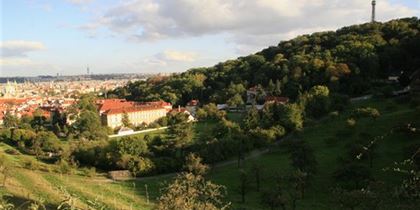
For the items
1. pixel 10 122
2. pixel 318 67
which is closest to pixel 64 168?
pixel 10 122

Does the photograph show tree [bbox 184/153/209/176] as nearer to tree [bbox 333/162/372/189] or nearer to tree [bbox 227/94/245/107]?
tree [bbox 333/162/372/189]

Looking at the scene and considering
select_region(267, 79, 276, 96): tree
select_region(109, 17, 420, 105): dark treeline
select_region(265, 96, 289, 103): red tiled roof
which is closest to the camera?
select_region(265, 96, 289, 103): red tiled roof

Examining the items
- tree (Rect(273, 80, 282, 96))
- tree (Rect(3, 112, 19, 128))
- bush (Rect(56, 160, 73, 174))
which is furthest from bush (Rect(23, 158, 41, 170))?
tree (Rect(273, 80, 282, 96))

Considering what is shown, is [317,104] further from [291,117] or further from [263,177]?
[263,177]

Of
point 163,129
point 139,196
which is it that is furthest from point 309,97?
A: point 139,196

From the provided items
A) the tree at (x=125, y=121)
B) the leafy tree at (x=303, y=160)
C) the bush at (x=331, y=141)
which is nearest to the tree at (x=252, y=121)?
the bush at (x=331, y=141)

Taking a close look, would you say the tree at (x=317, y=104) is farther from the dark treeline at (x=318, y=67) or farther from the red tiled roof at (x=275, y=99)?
the red tiled roof at (x=275, y=99)
